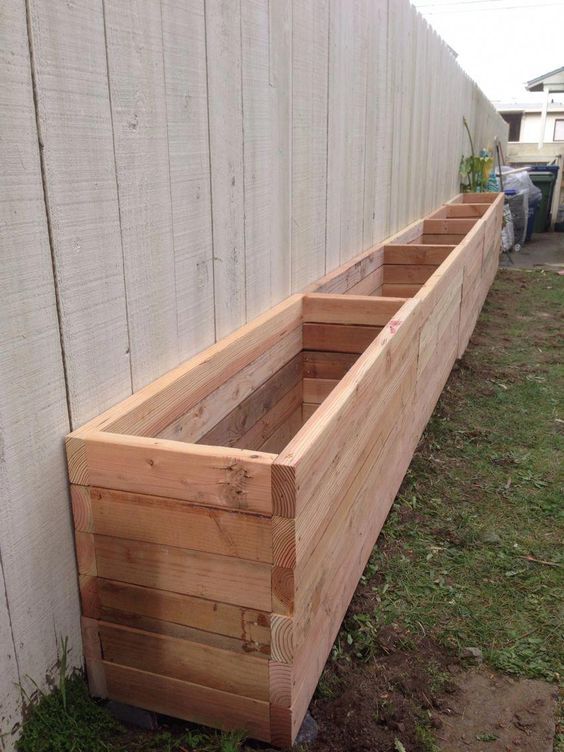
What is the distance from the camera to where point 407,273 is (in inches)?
189

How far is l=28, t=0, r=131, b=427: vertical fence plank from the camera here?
4.92ft

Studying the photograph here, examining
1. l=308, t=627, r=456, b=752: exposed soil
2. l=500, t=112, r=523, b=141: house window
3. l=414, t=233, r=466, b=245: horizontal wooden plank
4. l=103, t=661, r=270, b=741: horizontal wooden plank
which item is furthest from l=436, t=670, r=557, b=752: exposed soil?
l=500, t=112, r=523, b=141: house window

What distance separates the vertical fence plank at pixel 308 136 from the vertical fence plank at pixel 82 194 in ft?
4.58

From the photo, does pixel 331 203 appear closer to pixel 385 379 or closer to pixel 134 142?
pixel 385 379

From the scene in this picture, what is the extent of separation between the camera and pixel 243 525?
1.58 meters

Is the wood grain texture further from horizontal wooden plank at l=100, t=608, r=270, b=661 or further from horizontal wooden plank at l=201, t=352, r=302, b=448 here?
horizontal wooden plank at l=201, t=352, r=302, b=448

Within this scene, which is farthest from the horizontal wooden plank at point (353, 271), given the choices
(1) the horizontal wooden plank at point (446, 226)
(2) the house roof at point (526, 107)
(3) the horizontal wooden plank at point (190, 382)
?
(2) the house roof at point (526, 107)

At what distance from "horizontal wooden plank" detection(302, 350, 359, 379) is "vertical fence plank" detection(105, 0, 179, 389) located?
3.97ft

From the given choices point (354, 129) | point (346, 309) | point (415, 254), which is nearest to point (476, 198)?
point (415, 254)

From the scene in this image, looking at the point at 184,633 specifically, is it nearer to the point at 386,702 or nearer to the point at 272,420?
the point at 386,702

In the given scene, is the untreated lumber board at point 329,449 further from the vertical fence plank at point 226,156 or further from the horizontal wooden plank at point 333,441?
the vertical fence plank at point 226,156

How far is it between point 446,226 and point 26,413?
562cm

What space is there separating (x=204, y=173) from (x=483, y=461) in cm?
213

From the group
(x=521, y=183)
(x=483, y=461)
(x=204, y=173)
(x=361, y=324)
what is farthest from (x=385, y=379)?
(x=521, y=183)
